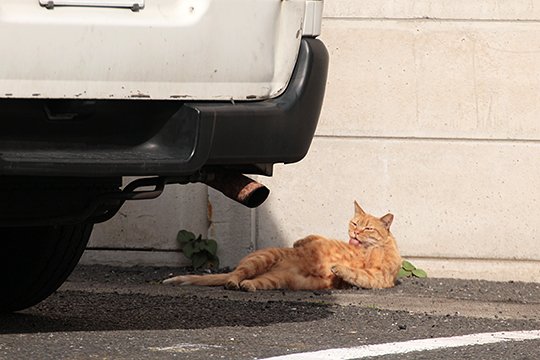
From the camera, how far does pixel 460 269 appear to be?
764 cm

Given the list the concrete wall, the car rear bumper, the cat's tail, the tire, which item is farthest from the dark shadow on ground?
the concrete wall

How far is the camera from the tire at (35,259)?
5277 mm

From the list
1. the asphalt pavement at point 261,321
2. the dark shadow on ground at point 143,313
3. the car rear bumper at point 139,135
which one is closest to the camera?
the car rear bumper at point 139,135

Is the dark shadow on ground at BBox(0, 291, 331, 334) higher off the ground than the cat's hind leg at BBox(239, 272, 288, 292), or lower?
higher

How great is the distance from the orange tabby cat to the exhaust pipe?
2.04 meters

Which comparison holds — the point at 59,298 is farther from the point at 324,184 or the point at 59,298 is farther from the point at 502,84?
the point at 502,84

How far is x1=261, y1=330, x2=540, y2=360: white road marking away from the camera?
456 cm

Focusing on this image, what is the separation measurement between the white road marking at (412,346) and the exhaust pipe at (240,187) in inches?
21.4

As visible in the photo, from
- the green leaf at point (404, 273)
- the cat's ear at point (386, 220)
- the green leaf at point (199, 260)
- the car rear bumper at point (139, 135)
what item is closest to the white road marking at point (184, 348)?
the car rear bumper at point (139, 135)

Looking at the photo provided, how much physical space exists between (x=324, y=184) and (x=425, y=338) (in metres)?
2.63

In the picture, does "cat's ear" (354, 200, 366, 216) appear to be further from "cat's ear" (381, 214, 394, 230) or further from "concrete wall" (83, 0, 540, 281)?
Answer: "concrete wall" (83, 0, 540, 281)

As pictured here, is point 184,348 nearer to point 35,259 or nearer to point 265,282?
point 35,259

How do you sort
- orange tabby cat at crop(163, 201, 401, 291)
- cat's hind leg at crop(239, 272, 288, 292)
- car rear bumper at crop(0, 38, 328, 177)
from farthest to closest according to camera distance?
orange tabby cat at crop(163, 201, 401, 291) → cat's hind leg at crop(239, 272, 288, 292) → car rear bumper at crop(0, 38, 328, 177)

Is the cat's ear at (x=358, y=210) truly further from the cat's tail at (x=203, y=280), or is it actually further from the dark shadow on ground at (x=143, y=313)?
the dark shadow on ground at (x=143, y=313)
